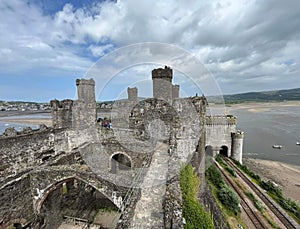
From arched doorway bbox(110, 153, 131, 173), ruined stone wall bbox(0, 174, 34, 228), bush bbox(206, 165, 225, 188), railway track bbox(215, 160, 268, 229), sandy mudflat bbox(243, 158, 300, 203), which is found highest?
ruined stone wall bbox(0, 174, 34, 228)

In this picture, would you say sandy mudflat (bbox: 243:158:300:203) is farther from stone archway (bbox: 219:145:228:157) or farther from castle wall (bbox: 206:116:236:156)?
castle wall (bbox: 206:116:236:156)

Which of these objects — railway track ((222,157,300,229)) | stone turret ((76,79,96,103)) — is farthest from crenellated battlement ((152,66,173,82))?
railway track ((222,157,300,229))

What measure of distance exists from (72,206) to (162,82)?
31.0 feet

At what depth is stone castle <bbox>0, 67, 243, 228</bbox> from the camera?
20.7 feet

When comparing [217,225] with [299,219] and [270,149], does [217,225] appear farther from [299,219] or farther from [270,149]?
[270,149]

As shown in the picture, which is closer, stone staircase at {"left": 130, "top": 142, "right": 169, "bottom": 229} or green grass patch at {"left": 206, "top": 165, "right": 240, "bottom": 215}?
stone staircase at {"left": 130, "top": 142, "right": 169, "bottom": 229}

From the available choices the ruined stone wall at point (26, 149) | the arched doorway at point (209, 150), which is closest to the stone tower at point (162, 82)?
the ruined stone wall at point (26, 149)

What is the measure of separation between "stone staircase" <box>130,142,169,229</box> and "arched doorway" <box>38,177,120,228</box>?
321cm

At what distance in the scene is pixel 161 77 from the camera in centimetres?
1141

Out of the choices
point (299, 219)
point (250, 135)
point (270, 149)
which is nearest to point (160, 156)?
point (299, 219)

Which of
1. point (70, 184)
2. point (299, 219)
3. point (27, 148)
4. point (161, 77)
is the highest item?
point (161, 77)

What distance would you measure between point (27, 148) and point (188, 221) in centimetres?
1123

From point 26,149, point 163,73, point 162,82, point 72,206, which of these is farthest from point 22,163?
point 163,73

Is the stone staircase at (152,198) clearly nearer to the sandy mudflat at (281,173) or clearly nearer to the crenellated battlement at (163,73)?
the crenellated battlement at (163,73)
